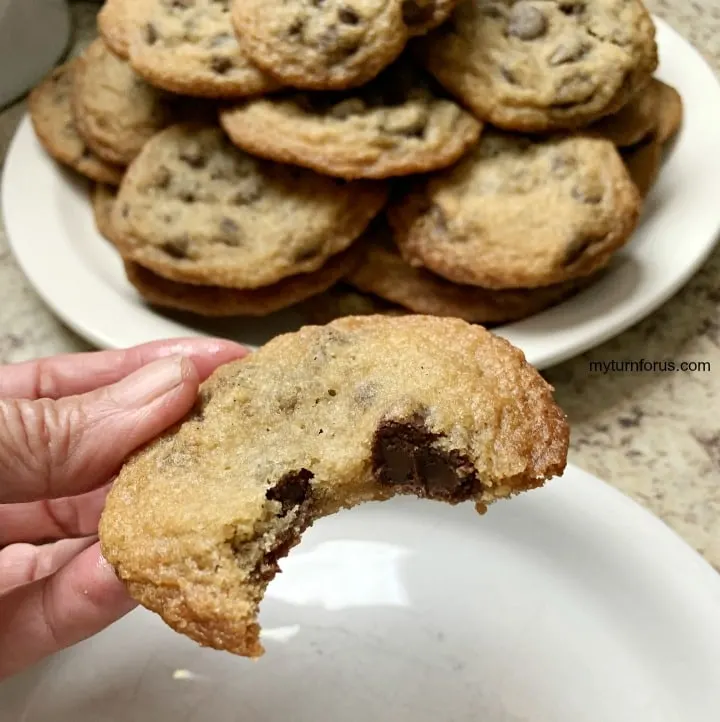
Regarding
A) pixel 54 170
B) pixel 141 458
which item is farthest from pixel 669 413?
pixel 54 170

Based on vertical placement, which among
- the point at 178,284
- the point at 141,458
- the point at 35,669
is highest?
the point at 141,458

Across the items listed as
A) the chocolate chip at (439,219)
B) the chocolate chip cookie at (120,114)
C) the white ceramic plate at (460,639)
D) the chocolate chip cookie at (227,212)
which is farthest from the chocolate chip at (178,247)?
the white ceramic plate at (460,639)

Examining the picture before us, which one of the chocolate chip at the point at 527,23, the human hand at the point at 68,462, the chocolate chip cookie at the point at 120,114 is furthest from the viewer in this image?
the chocolate chip cookie at the point at 120,114

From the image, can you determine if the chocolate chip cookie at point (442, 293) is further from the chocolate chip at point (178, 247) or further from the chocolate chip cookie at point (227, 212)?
the chocolate chip at point (178, 247)

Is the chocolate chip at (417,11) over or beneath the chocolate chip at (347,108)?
over

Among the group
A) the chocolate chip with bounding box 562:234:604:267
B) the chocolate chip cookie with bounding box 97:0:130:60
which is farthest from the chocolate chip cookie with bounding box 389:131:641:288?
the chocolate chip cookie with bounding box 97:0:130:60

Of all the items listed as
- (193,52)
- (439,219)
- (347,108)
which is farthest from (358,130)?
(193,52)

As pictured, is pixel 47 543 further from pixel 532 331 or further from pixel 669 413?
pixel 669 413
